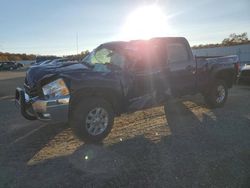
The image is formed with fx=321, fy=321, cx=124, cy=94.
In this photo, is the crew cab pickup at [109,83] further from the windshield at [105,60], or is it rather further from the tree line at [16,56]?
the tree line at [16,56]

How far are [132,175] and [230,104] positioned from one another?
6.35m

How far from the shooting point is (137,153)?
542 cm

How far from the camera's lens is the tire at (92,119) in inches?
229

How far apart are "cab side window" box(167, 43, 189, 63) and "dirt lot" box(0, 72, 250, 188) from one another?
57.8 inches

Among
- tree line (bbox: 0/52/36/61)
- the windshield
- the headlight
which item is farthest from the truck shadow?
tree line (bbox: 0/52/36/61)

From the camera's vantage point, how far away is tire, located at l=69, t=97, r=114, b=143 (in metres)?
5.82

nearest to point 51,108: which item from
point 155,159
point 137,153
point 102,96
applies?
point 102,96

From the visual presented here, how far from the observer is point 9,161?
517 centimetres

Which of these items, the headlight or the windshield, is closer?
the headlight

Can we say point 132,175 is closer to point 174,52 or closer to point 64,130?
point 64,130

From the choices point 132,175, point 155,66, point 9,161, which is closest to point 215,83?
point 155,66

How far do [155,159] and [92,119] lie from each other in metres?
1.53

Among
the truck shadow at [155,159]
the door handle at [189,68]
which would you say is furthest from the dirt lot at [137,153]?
the door handle at [189,68]

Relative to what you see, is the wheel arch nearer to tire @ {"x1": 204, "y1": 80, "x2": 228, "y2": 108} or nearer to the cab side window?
the cab side window
